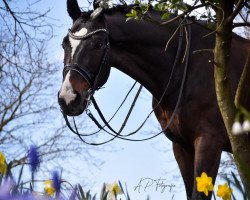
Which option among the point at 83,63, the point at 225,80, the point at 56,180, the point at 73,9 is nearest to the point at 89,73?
the point at 83,63

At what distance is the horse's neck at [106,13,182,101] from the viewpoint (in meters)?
5.08

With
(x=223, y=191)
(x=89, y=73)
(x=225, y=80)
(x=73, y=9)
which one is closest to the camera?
(x=223, y=191)

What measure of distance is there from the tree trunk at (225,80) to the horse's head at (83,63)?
1315mm

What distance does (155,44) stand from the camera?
16.8 ft

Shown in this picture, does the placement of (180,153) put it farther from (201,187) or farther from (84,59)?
(201,187)

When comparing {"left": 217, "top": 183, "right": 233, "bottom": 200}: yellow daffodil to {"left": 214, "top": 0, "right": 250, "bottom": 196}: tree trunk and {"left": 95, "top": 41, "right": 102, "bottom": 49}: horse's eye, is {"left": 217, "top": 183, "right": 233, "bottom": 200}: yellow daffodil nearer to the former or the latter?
{"left": 214, "top": 0, "right": 250, "bottom": 196}: tree trunk

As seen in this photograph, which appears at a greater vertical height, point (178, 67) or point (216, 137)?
point (178, 67)

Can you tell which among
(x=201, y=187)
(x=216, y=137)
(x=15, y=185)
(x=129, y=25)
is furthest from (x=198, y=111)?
(x=15, y=185)

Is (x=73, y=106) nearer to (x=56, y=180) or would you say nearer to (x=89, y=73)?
(x=89, y=73)

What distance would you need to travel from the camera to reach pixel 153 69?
16.7 feet

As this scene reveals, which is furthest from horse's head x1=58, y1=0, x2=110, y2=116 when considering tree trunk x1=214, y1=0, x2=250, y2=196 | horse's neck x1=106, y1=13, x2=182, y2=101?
tree trunk x1=214, y1=0, x2=250, y2=196

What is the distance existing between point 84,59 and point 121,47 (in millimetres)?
371

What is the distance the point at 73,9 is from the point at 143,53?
0.86 m

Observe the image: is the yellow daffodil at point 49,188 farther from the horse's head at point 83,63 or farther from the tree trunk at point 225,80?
the horse's head at point 83,63
